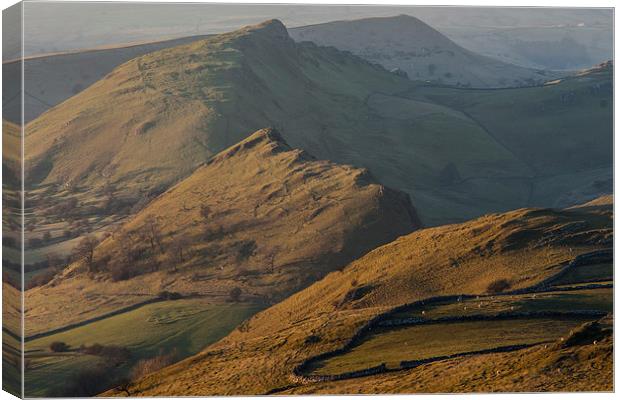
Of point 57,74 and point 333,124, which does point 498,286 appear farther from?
point 57,74

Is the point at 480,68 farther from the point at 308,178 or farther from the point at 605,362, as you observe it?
the point at 605,362

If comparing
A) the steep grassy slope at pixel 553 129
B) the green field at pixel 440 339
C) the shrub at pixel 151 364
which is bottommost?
the shrub at pixel 151 364

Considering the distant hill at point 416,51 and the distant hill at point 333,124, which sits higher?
the distant hill at point 416,51

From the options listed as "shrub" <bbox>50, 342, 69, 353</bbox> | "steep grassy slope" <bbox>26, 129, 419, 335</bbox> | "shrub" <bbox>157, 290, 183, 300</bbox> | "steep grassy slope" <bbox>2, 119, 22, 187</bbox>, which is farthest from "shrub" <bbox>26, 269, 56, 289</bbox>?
"steep grassy slope" <bbox>2, 119, 22, 187</bbox>

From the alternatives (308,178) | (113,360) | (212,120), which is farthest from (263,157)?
(113,360)

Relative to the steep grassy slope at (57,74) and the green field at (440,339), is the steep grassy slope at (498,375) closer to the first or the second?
the green field at (440,339)

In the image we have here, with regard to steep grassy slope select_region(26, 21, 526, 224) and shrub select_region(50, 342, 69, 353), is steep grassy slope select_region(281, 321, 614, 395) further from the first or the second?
steep grassy slope select_region(26, 21, 526, 224)

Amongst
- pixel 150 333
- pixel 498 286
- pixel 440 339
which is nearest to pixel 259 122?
pixel 150 333

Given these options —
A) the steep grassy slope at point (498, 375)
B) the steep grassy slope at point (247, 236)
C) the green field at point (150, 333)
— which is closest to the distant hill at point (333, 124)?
the steep grassy slope at point (247, 236)

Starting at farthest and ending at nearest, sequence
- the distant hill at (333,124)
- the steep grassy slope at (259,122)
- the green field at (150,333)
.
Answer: the steep grassy slope at (259,122) → the distant hill at (333,124) → the green field at (150,333)
